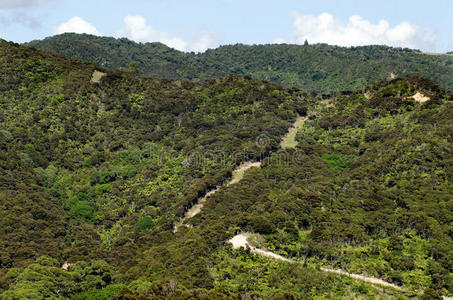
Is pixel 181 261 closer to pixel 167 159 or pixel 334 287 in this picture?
pixel 334 287

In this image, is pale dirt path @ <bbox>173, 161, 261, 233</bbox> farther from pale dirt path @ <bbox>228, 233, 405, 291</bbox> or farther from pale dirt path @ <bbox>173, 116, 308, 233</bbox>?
pale dirt path @ <bbox>228, 233, 405, 291</bbox>

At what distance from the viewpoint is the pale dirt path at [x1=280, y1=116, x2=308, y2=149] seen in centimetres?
8436

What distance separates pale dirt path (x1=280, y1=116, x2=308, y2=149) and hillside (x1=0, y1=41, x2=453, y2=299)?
1.51ft

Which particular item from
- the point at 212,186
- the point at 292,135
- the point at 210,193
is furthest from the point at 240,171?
the point at 292,135

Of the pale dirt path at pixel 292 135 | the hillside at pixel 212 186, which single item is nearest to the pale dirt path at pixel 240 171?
the pale dirt path at pixel 292 135

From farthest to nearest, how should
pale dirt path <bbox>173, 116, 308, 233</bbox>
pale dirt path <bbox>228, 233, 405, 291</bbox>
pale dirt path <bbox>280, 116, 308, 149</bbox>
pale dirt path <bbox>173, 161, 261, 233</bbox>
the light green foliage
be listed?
pale dirt path <bbox>280, 116, 308, 149</bbox>
the light green foliage
pale dirt path <bbox>173, 116, 308, 233</bbox>
pale dirt path <bbox>173, 161, 261, 233</bbox>
pale dirt path <bbox>228, 233, 405, 291</bbox>

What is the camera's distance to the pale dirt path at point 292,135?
84.4m

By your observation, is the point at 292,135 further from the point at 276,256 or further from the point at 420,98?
the point at 276,256

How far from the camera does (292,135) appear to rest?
88.7 metres

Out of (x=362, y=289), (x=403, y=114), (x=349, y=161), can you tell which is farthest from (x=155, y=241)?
(x=403, y=114)

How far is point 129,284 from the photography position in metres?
48.4

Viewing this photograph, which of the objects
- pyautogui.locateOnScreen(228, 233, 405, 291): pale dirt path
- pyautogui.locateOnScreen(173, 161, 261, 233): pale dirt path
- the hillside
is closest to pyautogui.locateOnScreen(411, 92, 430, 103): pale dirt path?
the hillside

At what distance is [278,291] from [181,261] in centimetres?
1091

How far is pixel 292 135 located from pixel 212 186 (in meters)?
22.2
